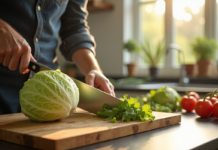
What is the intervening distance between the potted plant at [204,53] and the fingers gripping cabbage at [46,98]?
2648 mm

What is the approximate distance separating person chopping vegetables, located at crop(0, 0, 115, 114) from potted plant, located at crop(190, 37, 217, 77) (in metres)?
2.12

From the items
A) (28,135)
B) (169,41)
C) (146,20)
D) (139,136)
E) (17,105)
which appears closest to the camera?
(28,135)

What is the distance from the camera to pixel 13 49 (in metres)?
1.04

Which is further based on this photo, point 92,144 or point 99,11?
point 99,11

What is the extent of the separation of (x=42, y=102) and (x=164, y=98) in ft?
2.46

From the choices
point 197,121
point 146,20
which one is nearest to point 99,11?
point 146,20

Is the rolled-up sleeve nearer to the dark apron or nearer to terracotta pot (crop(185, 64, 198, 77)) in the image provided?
the dark apron

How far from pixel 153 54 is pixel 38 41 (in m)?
2.94

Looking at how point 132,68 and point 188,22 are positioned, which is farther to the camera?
point 132,68

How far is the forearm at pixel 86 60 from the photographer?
1.39 meters

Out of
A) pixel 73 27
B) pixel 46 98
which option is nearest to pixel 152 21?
pixel 73 27

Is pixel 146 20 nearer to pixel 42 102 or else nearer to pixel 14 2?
pixel 14 2

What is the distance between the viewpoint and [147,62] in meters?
3.97

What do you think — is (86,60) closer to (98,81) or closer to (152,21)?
(98,81)
